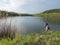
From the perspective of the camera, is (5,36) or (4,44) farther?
(5,36)

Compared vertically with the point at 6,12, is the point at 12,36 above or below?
below

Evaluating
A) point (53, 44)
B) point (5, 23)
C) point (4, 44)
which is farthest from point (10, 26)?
point (53, 44)

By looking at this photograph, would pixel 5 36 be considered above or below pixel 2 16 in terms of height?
below

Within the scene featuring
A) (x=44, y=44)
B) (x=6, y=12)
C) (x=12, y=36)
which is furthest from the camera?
(x=6, y=12)

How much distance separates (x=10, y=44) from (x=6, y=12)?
3626mm

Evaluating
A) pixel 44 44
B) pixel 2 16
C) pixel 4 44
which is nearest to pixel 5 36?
pixel 2 16

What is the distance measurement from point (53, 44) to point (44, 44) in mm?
412

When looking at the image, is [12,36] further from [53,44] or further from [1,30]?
[53,44]

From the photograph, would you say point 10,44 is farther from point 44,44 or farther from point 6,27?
point 6,27

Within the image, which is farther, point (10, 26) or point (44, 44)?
point (10, 26)

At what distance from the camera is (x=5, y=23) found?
11.1m

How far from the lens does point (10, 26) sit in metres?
11.1

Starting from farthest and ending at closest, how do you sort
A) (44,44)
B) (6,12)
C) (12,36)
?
1. (6,12)
2. (12,36)
3. (44,44)

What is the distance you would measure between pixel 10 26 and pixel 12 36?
80 cm
